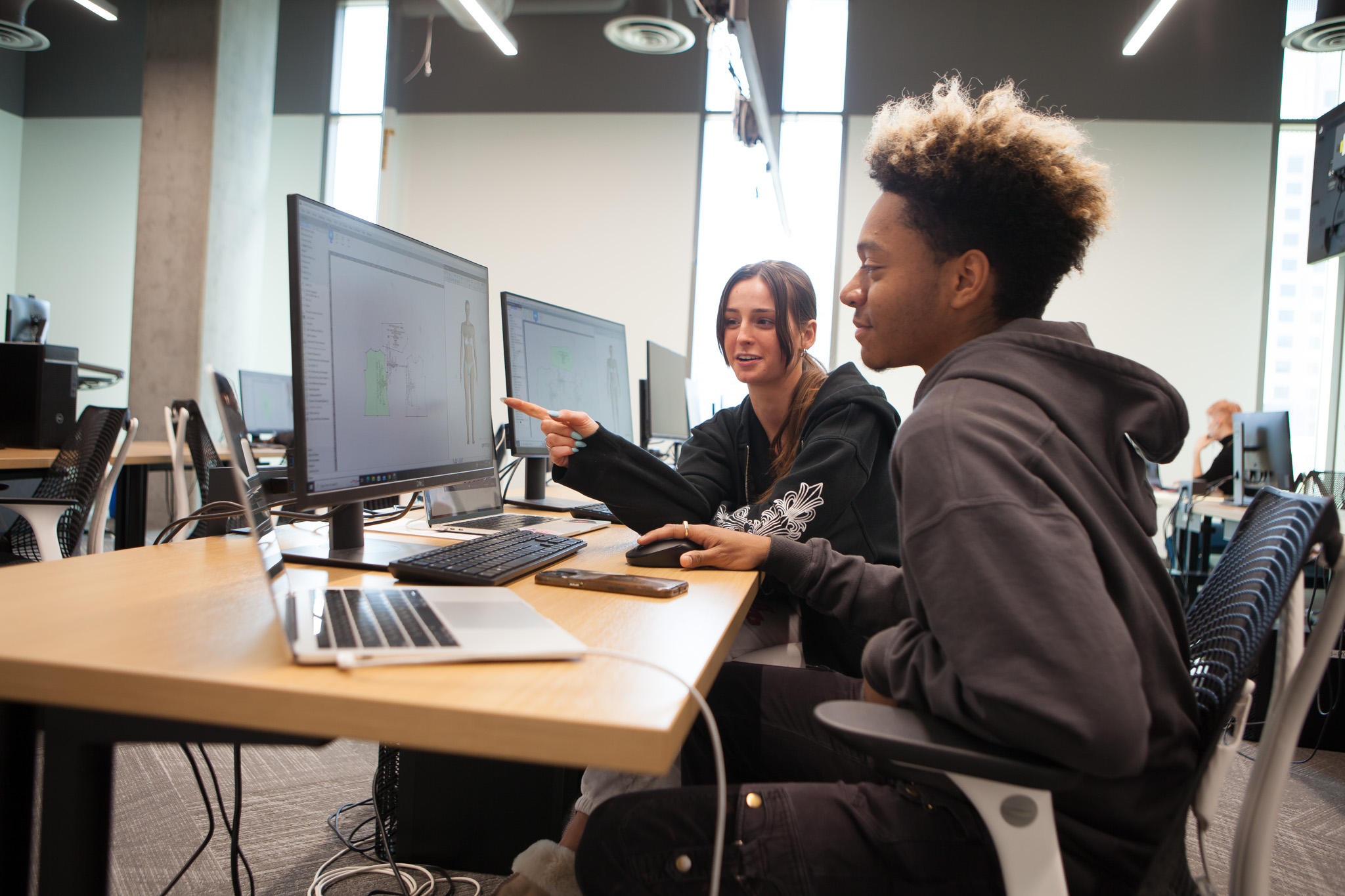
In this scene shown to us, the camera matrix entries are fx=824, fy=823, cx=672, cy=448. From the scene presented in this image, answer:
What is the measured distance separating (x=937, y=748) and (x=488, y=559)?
660 mm

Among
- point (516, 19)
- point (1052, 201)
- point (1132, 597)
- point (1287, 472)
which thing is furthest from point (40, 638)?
point (516, 19)

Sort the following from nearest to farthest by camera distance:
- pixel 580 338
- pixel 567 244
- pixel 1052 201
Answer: pixel 1052 201
pixel 580 338
pixel 567 244

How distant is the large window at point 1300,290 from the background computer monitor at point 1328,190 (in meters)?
0.85

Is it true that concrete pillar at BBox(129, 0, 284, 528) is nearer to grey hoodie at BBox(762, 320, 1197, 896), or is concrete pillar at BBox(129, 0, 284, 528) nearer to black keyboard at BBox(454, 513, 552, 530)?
black keyboard at BBox(454, 513, 552, 530)

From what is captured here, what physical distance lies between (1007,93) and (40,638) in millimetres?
1217

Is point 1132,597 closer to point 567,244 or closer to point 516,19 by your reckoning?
point 567,244

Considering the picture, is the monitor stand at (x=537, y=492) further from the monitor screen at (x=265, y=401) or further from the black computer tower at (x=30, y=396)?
the monitor screen at (x=265, y=401)

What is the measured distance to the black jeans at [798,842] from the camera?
78 cm

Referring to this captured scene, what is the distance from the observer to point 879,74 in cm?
639

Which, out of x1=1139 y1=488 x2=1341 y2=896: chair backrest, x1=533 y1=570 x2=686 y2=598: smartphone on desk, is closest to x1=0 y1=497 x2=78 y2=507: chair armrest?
x1=533 y1=570 x2=686 y2=598: smartphone on desk

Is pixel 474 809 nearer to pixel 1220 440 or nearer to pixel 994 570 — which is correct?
pixel 994 570

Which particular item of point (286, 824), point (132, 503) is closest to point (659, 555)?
point (286, 824)

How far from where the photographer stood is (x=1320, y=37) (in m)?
4.61

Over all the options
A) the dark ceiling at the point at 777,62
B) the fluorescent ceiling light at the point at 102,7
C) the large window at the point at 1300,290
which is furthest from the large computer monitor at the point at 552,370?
the large window at the point at 1300,290
